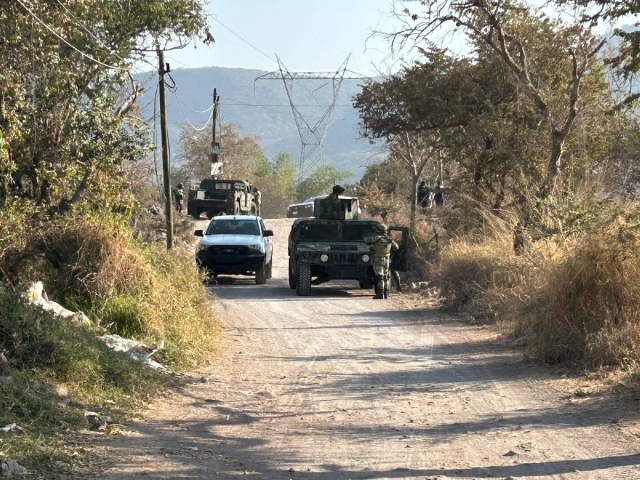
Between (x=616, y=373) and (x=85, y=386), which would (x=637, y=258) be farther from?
(x=85, y=386)

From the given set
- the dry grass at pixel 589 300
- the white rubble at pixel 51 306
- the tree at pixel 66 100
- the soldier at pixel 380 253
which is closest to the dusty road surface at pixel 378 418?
the dry grass at pixel 589 300

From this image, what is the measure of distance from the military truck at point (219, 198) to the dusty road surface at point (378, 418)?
1037 inches

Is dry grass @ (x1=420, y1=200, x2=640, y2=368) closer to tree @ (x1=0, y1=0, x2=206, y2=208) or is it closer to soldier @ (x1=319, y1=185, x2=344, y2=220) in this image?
tree @ (x1=0, y1=0, x2=206, y2=208)

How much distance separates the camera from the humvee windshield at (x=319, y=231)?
808 inches

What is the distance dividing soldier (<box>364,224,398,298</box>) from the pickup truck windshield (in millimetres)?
4937

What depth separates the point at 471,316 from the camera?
1591 centimetres

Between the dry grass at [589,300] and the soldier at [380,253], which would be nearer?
the dry grass at [589,300]

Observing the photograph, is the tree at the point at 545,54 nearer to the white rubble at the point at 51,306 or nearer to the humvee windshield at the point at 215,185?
the white rubble at the point at 51,306

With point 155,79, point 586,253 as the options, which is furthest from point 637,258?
point 155,79

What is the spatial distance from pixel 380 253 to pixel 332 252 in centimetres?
129

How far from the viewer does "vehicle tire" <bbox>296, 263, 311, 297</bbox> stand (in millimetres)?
19719

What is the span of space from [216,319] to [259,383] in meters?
4.42

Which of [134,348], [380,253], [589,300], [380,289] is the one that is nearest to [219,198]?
[380,289]

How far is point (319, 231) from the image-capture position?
67.5 feet
